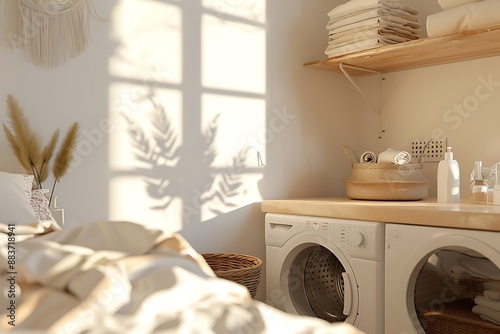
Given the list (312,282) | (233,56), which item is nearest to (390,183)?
(312,282)

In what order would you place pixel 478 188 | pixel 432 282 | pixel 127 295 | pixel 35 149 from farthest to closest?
pixel 478 188 → pixel 432 282 → pixel 35 149 → pixel 127 295

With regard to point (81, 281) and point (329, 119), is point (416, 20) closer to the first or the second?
point (329, 119)

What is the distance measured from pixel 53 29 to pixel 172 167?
2.59 feet

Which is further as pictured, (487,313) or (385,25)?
(385,25)

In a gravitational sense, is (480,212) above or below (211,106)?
below

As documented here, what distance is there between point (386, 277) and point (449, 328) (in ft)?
1.05

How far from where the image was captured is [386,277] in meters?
2.11

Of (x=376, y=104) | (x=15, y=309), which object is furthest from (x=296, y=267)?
(x=15, y=309)

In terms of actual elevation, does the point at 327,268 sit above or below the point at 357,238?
below

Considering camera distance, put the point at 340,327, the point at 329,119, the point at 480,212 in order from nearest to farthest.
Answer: the point at 340,327 → the point at 480,212 → the point at 329,119

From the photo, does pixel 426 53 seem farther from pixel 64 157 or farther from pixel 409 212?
pixel 64 157

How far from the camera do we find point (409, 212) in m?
2.03

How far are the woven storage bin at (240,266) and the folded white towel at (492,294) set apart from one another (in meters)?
0.92

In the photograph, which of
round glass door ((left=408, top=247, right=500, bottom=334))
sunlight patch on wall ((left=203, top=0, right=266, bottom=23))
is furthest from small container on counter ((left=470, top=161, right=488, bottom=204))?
sunlight patch on wall ((left=203, top=0, right=266, bottom=23))
